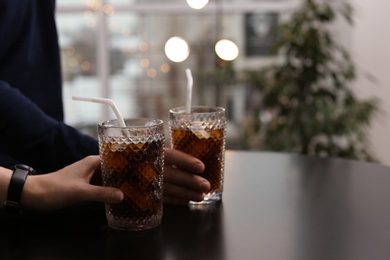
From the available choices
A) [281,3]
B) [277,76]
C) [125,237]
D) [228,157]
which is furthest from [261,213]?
[281,3]

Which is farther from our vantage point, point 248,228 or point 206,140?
point 206,140

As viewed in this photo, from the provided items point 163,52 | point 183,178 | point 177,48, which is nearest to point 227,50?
point 177,48

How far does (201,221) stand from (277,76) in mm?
2552

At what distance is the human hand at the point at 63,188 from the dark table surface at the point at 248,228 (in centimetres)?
3

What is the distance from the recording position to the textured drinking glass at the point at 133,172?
3.05 feet

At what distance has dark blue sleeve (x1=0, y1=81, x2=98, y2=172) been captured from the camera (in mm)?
1147

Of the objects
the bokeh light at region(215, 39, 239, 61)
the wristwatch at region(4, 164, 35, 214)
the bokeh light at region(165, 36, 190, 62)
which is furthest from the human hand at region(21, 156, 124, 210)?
the bokeh light at region(165, 36, 190, 62)

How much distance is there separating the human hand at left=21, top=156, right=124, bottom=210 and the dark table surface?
0.03 m

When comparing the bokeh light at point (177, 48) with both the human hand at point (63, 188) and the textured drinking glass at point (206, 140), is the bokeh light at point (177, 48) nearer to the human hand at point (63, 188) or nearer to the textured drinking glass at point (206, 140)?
the textured drinking glass at point (206, 140)

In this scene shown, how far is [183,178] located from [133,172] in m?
0.13

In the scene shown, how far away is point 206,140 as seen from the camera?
3.57 ft

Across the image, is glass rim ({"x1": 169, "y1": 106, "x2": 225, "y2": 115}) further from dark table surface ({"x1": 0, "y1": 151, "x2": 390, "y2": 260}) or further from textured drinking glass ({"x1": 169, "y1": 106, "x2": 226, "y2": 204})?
dark table surface ({"x1": 0, "y1": 151, "x2": 390, "y2": 260})

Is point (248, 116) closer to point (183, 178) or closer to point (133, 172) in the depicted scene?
point (183, 178)

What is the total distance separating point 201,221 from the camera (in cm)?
97
